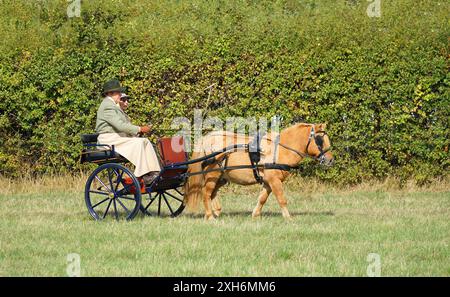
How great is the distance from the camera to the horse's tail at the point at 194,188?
41.0 ft

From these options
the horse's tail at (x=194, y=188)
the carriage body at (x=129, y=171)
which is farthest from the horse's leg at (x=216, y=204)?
the carriage body at (x=129, y=171)

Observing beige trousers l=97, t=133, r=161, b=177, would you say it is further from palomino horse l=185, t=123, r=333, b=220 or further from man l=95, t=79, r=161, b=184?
palomino horse l=185, t=123, r=333, b=220

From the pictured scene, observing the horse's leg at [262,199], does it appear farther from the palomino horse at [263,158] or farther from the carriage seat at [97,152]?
the carriage seat at [97,152]

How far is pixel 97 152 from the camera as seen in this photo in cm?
1212

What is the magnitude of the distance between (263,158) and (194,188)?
1041 millimetres

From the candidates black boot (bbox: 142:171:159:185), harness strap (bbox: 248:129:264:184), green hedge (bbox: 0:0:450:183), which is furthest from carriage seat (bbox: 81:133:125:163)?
green hedge (bbox: 0:0:450:183)

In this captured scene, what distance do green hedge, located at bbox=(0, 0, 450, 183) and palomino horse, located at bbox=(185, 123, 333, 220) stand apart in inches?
127

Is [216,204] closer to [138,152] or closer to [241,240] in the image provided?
[138,152]

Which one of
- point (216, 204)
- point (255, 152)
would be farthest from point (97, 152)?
point (255, 152)

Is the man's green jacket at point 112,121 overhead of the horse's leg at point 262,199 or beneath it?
overhead

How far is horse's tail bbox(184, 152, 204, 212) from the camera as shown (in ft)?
41.0

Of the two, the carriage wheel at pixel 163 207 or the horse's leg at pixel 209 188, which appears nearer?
the horse's leg at pixel 209 188

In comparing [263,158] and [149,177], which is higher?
[263,158]

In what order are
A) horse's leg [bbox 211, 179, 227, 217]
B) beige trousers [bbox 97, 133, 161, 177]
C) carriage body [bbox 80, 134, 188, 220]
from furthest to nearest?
horse's leg [bbox 211, 179, 227, 217], carriage body [bbox 80, 134, 188, 220], beige trousers [bbox 97, 133, 161, 177]
